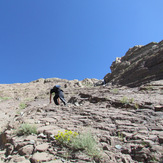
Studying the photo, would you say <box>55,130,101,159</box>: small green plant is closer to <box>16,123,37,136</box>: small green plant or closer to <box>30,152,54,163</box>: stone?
<box>30,152,54,163</box>: stone

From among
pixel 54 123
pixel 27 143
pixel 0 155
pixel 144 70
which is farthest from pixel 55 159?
pixel 144 70

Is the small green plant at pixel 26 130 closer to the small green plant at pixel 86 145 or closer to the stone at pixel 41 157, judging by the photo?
the stone at pixel 41 157

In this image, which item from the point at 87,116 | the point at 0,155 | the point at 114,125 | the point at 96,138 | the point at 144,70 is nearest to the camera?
the point at 0,155

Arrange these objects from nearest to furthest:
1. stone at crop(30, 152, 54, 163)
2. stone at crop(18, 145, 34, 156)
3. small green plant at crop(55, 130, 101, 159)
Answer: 1. stone at crop(30, 152, 54, 163)
2. small green plant at crop(55, 130, 101, 159)
3. stone at crop(18, 145, 34, 156)

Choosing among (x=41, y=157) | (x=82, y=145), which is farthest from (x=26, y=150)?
(x=82, y=145)

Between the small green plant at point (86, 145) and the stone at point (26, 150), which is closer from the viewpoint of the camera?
the small green plant at point (86, 145)

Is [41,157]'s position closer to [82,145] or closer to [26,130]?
[82,145]

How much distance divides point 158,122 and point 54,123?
324 centimetres

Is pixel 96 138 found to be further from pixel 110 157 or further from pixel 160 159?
pixel 160 159

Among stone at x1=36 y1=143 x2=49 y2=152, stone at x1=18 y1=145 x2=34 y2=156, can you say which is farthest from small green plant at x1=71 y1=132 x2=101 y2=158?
stone at x1=18 y1=145 x2=34 y2=156

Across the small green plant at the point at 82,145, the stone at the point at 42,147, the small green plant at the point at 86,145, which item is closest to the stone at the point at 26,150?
the stone at the point at 42,147

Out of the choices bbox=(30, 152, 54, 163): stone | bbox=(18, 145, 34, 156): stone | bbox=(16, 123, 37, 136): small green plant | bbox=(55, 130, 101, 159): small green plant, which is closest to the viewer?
bbox=(30, 152, 54, 163): stone

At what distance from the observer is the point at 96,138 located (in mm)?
3625

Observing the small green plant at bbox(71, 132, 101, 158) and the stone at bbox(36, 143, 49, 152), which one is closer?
the small green plant at bbox(71, 132, 101, 158)
